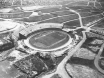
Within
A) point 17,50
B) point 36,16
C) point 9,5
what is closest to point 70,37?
point 17,50

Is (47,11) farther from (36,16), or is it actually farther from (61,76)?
(61,76)

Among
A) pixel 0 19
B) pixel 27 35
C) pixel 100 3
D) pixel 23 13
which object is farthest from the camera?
pixel 100 3

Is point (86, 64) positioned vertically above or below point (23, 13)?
below

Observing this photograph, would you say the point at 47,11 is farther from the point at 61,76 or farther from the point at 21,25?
the point at 61,76

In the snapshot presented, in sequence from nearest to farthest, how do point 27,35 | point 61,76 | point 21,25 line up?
1. point 61,76
2. point 27,35
3. point 21,25

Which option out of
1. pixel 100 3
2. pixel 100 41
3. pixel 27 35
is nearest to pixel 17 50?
pixel 27 35

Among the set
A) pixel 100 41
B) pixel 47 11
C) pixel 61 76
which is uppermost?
pixel 47 11

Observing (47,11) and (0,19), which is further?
(47,11)
